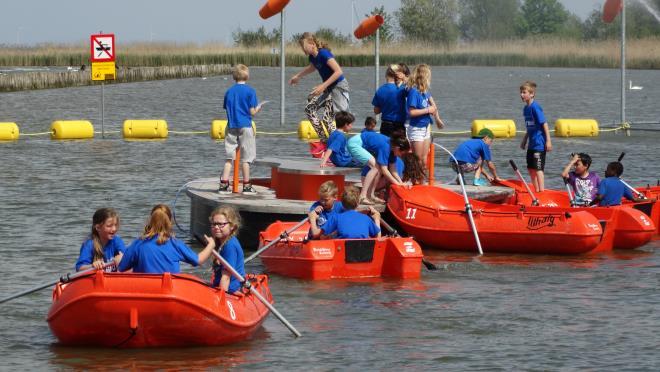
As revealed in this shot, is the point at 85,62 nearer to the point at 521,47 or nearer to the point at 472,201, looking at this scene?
the point at 521,47

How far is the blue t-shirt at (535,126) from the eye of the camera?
1969cm

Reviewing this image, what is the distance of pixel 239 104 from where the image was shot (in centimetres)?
1845

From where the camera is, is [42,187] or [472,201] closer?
[472,201]

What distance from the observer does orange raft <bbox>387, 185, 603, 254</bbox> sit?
57.2 feet

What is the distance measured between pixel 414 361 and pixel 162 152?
20828 mm

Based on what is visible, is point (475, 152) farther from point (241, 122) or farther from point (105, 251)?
point (105, 251)

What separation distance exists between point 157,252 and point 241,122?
6766mm

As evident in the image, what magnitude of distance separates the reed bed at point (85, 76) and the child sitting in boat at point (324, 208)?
154 feet

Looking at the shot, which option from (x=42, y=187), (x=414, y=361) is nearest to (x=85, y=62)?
(x=42, y=187)

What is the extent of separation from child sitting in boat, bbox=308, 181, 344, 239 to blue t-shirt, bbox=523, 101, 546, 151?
4.82 m

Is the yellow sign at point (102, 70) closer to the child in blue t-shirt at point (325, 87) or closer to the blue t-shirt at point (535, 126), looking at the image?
the child in blue t-shirt at point (325, 87)

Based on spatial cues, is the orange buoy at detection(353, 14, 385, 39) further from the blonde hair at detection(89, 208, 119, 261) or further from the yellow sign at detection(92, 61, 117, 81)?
the blonde hair at detection(89, 208, 119, 261)

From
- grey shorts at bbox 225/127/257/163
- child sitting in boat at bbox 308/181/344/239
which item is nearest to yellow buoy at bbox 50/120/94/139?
grey shorts at bbox 225/127/257/163

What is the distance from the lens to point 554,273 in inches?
656
